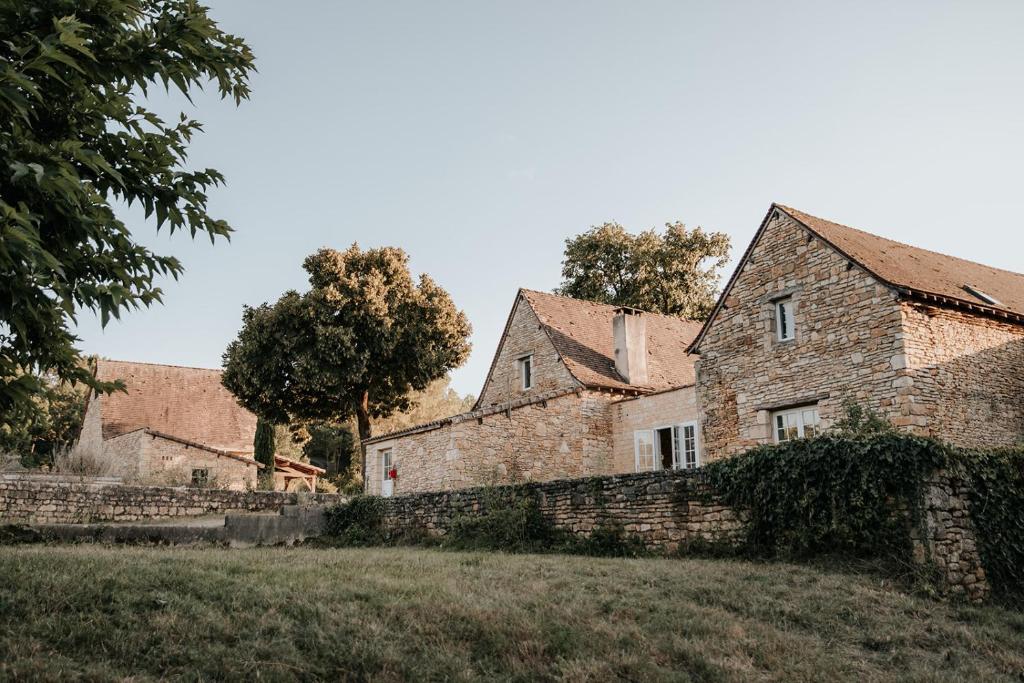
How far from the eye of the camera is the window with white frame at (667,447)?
750 inches

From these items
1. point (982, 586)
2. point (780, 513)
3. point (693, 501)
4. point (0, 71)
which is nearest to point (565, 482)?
point (693, 501)

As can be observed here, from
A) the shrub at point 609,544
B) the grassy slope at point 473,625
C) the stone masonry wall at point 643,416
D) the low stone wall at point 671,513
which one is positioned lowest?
the grassy slope at point 473,625

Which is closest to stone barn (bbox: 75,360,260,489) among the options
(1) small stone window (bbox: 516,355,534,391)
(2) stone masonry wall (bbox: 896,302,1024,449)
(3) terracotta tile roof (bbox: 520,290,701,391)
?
(1) small stone window (bbox: 516,355,534,391)

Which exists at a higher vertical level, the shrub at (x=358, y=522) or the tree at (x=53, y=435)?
the tree at (x=53, y=435)

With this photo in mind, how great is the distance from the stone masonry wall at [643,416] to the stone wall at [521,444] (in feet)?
0.86

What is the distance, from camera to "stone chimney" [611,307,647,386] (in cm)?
2269

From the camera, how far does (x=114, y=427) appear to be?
102 ft

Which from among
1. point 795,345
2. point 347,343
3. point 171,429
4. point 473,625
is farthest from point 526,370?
point 473,625

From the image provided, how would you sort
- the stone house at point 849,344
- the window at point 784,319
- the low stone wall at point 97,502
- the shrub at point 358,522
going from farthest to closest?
the window at point 784,319 < the low stone wall at point 97,502 < the shrub at point 358,522 < the stone house at point 849,344

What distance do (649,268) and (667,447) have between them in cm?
1466

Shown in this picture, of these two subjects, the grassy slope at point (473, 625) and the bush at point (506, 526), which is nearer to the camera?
the grassy slope at point (473, 625)

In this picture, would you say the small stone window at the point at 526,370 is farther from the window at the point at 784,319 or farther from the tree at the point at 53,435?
the tree at the point at 53,435

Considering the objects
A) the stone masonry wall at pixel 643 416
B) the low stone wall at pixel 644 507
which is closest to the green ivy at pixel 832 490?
the low stone wall at pixel 644 507

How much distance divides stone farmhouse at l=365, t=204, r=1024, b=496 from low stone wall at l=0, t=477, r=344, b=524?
240 inches
